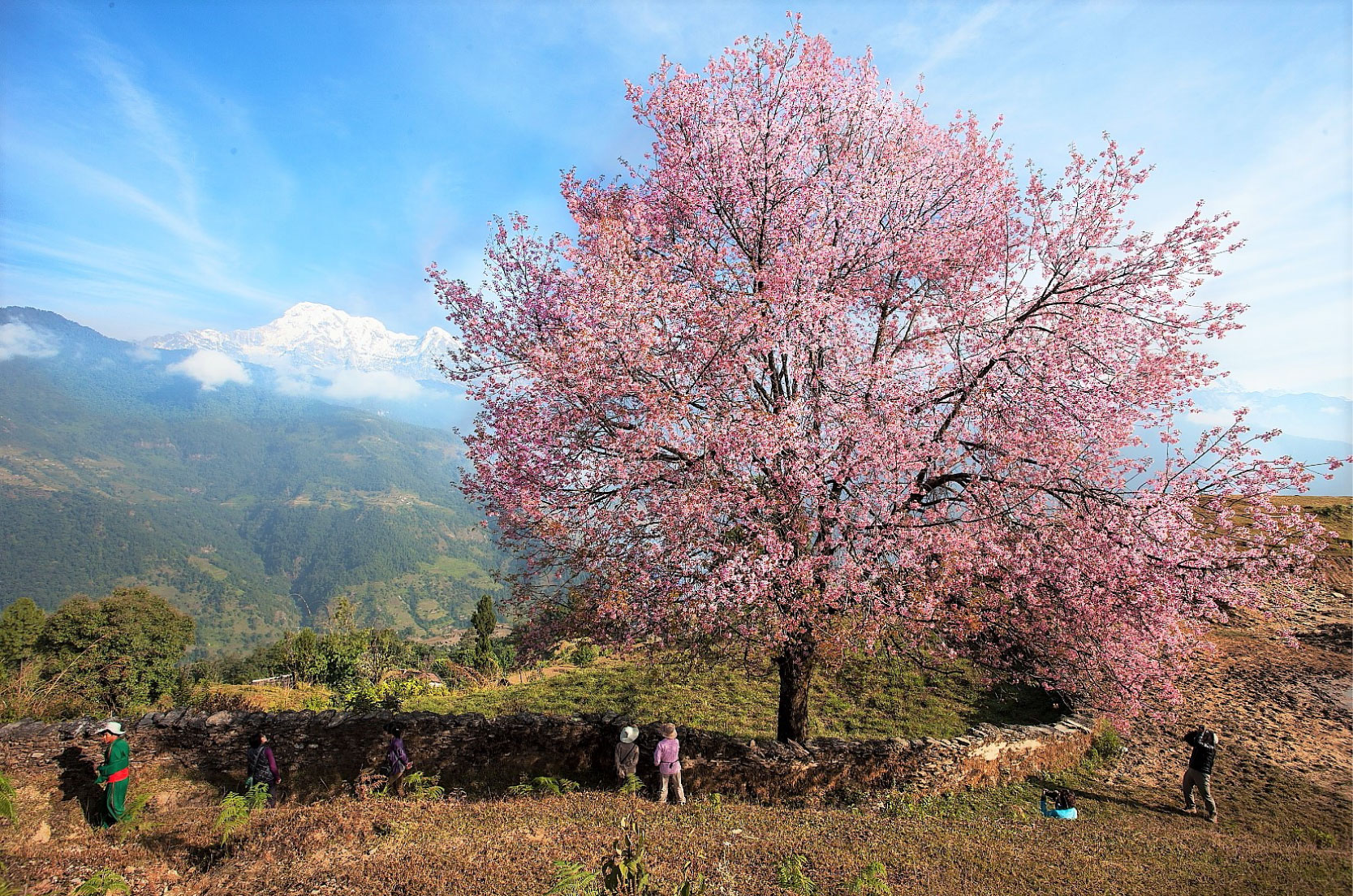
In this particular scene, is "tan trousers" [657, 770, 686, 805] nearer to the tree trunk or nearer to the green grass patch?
the tree trunk

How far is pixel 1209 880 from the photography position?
8.29 metres

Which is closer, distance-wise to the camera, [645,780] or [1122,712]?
[1122,712]

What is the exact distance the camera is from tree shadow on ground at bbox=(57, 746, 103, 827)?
39.2ft

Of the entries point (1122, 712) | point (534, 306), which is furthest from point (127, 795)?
point (1122, 712)

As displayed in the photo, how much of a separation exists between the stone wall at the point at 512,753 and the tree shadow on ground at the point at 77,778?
0.09 ft

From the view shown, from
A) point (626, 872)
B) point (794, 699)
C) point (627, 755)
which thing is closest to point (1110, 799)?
point (794, 699)

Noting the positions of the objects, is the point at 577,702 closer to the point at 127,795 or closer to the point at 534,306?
the point at 127,795

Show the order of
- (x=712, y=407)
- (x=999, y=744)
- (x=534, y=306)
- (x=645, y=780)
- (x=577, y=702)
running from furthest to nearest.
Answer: (x=577, y=702), (x=999, y=744), (x=645, y=780), (x=534, y=306), (x=712, y=407)

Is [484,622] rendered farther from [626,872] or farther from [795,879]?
[626,872]

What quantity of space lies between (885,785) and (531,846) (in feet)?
24.2

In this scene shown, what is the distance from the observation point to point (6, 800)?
988 centimetres

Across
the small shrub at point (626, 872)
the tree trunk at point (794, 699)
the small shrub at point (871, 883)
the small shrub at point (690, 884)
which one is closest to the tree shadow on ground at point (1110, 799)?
the tree trunk at point (794, 699)

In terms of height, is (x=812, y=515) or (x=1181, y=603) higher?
(x=812, y=515)

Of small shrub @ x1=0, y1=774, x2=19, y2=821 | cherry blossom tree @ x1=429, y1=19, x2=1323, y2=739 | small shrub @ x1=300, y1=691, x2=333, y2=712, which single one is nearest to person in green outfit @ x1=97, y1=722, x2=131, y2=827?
small shrub @ x1=0, y1=774, x2=19, y2=821
